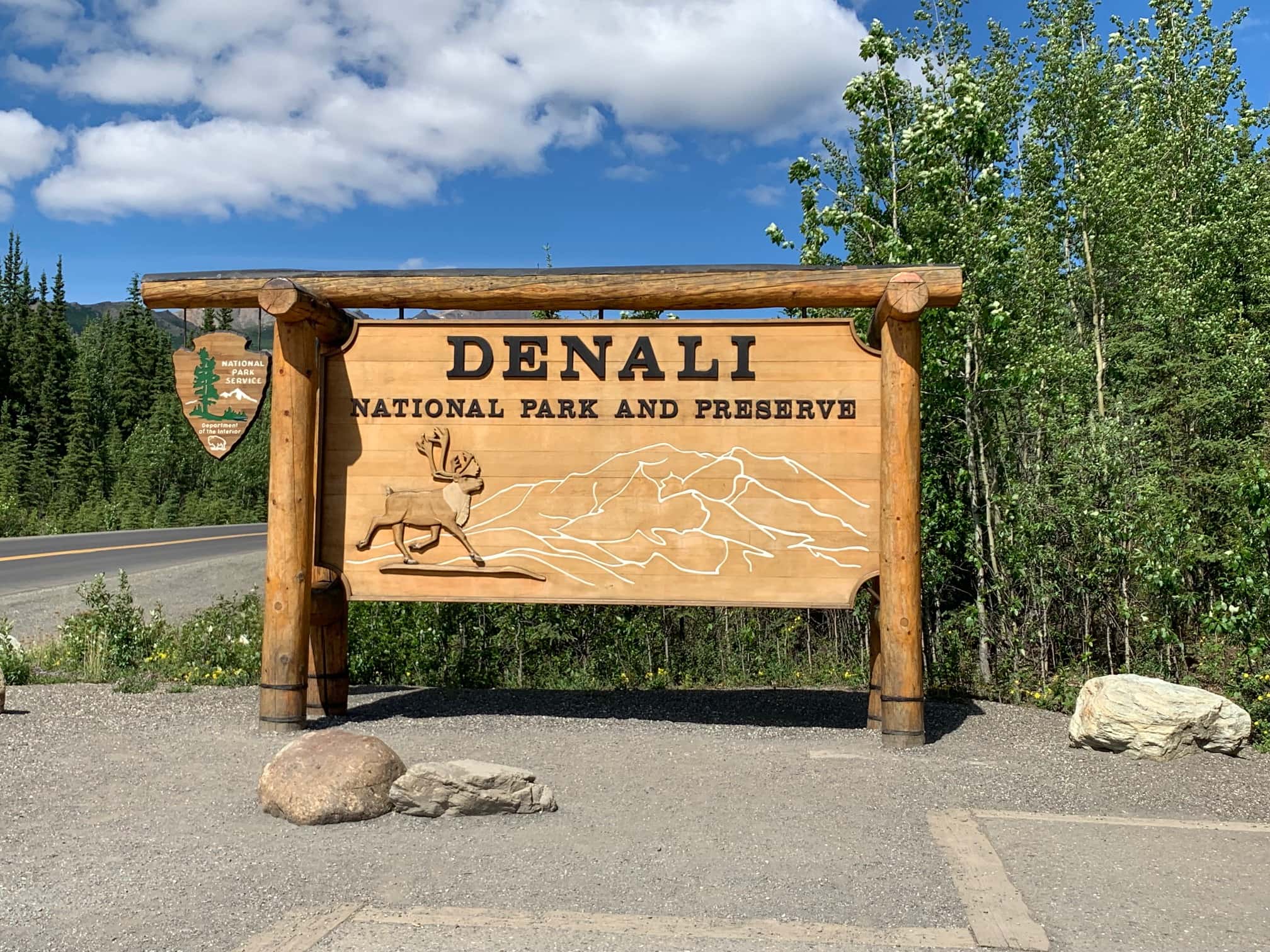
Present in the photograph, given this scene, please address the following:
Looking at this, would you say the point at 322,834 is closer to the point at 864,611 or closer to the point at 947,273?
the point at 947,273

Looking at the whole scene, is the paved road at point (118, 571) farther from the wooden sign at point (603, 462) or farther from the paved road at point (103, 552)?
the wooden sign at point (603, 462)

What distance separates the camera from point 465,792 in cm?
463

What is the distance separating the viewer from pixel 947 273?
6.17 m

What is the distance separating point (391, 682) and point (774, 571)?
3.99 m

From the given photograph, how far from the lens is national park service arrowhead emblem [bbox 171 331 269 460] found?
22.5 ft

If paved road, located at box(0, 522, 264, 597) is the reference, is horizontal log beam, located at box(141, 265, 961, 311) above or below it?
above

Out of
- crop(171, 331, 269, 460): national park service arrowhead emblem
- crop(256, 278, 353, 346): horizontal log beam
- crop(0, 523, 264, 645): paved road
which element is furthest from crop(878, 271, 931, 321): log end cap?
crop(0, 523, 264, 645): paved road

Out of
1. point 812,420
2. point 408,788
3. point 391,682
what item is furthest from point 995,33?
point 408,788

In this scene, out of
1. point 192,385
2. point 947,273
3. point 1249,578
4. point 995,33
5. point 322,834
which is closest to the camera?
point 322,834

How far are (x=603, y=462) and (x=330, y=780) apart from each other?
2.84 meters

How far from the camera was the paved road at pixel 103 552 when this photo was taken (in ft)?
47.9

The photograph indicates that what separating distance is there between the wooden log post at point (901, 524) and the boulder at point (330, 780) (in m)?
3.17

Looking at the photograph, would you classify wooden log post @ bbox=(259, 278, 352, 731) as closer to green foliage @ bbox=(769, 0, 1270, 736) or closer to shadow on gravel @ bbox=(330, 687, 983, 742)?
shadow on gravel @ bbox=(330, 687, 983, 742)

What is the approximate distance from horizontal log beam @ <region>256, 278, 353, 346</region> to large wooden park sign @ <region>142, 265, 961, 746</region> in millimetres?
15
